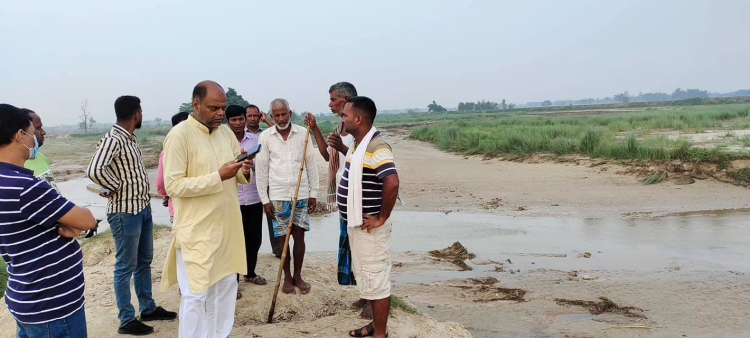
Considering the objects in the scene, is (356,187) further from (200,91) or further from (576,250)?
(576,250)

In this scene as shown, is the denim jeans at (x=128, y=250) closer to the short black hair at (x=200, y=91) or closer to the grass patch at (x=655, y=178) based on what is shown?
the short black hair at (x=200, y=91)

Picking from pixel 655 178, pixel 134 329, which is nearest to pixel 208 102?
pixel 134 329

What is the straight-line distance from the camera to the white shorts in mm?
3480

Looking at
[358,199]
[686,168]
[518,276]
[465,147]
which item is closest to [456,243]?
[518,276]

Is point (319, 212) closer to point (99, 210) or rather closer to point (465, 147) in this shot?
point (99, 210)

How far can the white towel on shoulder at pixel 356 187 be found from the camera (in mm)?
3424

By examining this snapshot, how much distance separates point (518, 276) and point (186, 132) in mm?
4672

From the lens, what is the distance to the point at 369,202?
3.46m

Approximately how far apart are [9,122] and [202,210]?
116cm

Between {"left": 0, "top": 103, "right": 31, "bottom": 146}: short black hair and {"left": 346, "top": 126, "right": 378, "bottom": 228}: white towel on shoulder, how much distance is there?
190 centimetres

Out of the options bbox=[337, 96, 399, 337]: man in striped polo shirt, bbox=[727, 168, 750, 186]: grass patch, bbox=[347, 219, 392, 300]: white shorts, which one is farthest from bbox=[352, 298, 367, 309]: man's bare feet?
bbox=[727, 168, 750, 186]: grass patch

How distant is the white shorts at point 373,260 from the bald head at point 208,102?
3.97 feet

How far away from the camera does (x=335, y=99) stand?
4.35 meters

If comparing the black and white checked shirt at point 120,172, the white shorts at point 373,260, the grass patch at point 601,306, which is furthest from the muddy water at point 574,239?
the black and white checked shirt at point 120,172
